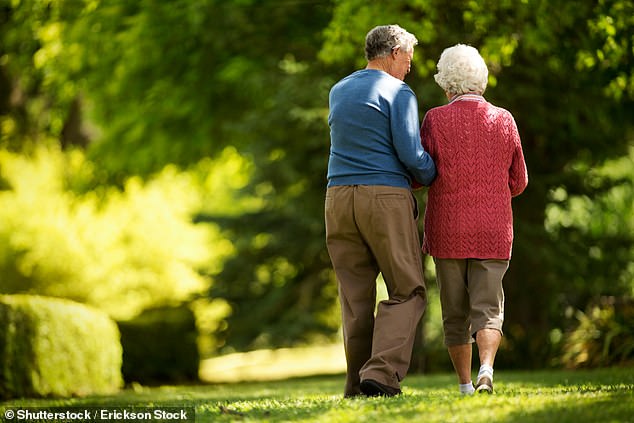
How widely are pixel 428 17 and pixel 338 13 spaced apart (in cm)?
104

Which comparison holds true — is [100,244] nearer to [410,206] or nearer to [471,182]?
[410,206]

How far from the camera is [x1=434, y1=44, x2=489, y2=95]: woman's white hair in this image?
555 cm

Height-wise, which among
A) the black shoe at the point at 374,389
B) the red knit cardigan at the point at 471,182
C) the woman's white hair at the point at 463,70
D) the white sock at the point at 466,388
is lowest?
the white sock at the point at 466,388

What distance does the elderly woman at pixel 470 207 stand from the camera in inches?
213

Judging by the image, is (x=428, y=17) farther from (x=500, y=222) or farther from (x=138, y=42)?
(x=500, y=222)

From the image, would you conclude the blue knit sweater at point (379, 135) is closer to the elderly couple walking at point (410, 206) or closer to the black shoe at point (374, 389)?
the elderly couple walking at point (410, 206)

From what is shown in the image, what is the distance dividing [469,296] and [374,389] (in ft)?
2.44

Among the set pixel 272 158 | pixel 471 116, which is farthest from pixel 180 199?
pixel 471 116

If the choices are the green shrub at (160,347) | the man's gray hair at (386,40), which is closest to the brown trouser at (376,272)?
the man's gray hair at (386,40)

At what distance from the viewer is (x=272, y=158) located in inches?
512

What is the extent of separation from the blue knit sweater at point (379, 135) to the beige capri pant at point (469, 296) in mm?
520

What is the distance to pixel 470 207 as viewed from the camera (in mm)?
5438

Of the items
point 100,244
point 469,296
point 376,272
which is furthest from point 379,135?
point 100,244

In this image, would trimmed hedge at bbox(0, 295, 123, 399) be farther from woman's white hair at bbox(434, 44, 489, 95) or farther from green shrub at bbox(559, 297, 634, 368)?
green shrub at bbox(559, 297, 634, 368)
